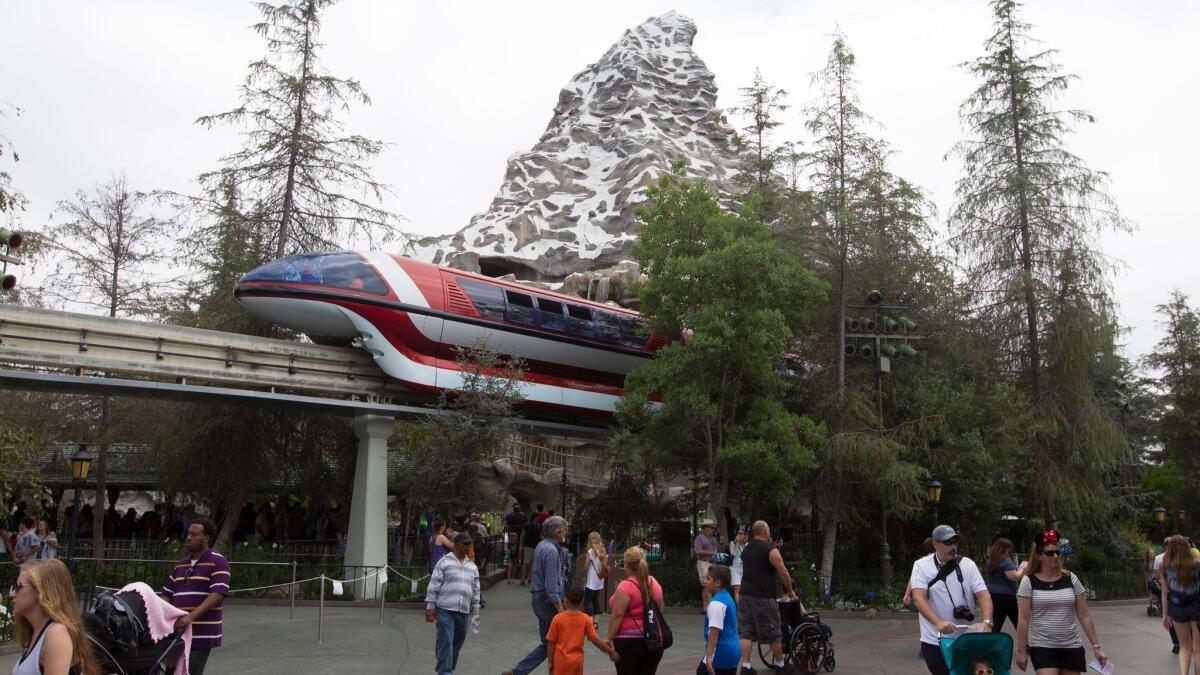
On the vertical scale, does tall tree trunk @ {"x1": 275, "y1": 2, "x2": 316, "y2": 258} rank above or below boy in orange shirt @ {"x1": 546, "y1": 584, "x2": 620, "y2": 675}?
above

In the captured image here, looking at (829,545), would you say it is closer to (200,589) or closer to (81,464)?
(81,464)

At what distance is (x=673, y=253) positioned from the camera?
20719 mm

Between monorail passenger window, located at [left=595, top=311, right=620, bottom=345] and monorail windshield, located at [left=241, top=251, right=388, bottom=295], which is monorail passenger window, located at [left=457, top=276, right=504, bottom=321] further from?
monorail passenger window, located at [left=595, top=311, right=620, bottom=345]

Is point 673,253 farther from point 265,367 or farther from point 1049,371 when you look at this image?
point 1049,371

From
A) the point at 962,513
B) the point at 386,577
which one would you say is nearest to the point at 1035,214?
the point at 962,513

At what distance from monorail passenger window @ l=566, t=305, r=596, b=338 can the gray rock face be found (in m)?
33.5

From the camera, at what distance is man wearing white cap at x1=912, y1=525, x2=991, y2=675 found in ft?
23.1

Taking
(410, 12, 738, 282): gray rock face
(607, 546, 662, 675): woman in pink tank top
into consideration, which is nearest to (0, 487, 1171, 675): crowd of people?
(607, 546, 662, 675): woman in pink tank top

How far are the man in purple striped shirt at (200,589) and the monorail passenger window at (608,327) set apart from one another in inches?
595

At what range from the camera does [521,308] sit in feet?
69.0

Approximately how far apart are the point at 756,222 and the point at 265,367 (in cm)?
1060

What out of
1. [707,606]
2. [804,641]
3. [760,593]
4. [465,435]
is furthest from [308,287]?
[707,606]

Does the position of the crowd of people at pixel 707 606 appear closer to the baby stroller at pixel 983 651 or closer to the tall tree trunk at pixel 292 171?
the baby stroller at pixel 983 651

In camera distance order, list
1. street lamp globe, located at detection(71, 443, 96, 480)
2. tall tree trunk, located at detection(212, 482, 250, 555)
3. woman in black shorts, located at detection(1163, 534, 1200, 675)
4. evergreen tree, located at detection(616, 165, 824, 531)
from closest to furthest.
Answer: woman in black shorts, located at detection(1163, 534, 1200, 675) → street lamp globe, located at detection(71, 443, 96, 480) → evergreen tree, located at detection(616, 165, 824, 531) → tall tree trunk, located at detection(212, 482, 250, 555)
